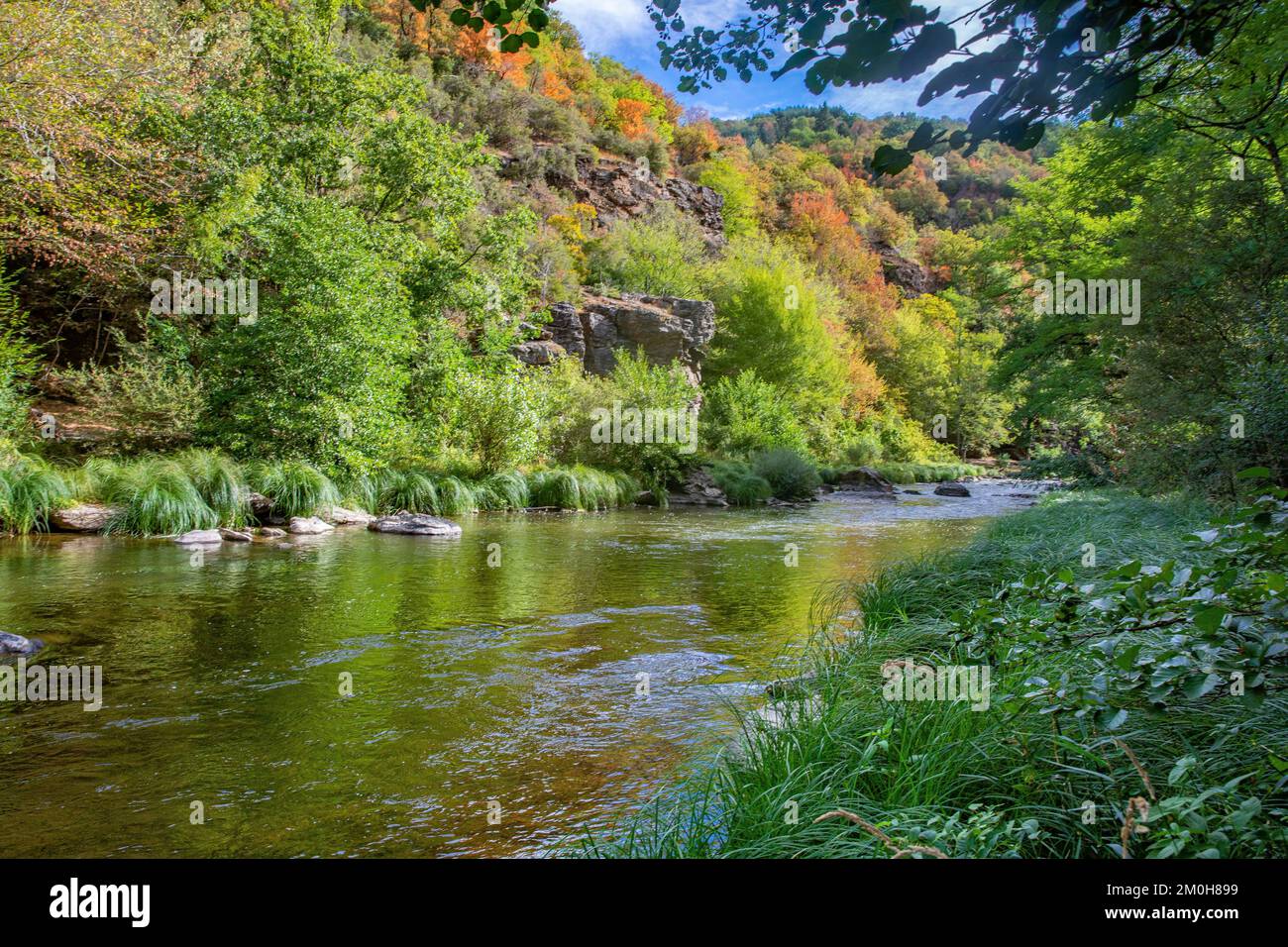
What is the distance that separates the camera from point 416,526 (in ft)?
43.8

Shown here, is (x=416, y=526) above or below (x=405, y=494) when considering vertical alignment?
below

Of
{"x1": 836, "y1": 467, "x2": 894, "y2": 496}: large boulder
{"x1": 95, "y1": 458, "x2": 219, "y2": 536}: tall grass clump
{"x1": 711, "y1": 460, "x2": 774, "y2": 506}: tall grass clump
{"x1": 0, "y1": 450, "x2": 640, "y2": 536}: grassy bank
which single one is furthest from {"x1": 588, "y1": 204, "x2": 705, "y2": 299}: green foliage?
{"x1": 95, "y1": 458, "x2": 219, "y2": 536}: tall grass clump

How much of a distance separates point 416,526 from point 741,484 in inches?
437

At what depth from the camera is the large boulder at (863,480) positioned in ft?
88.7

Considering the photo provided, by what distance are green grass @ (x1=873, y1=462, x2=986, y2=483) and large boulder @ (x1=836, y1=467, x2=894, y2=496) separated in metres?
2.56

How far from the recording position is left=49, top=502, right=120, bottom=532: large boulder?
37.9ft

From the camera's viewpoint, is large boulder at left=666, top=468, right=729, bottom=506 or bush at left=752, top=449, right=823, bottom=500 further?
bush at left=752, top=449, right=823, bottom=500

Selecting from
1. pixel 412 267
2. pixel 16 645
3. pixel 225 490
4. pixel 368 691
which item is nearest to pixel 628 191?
pixel 412 267

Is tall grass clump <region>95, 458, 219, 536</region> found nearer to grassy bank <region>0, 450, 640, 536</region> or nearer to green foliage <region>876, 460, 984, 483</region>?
grassy bank <region>0, 450, 640, 536</region>

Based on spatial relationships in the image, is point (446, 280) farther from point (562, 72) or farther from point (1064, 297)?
point (562, 72)

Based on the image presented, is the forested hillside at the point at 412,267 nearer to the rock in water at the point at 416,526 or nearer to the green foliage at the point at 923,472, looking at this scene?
the rock in water at the point at 416,526

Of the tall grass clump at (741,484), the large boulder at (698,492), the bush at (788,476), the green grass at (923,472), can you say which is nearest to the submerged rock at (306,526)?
the large boulder at (698,492)

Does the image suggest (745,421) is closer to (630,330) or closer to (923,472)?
(630,330)
